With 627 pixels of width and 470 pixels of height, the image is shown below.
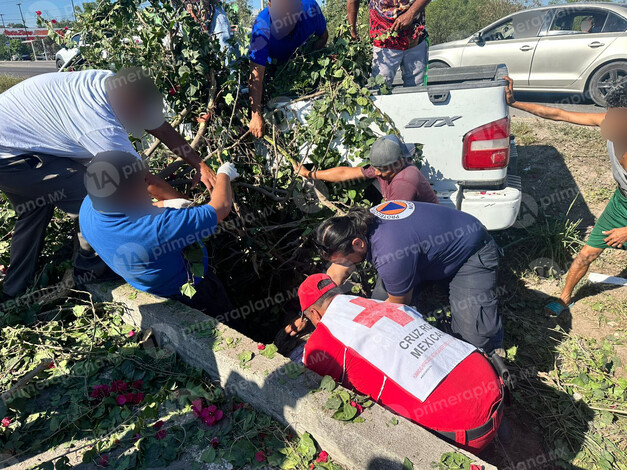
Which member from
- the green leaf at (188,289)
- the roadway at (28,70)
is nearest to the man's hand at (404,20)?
the green leaf at (188,289)

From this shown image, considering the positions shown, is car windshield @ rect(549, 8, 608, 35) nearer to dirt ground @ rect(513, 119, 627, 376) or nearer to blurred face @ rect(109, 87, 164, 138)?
dirt ground @ rect(513, 119, 627, 376)

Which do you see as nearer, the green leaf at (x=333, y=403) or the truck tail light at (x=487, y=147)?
the green leaf at (x=333, y=403)

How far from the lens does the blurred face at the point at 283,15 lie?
360cm

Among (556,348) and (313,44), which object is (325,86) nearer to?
(313,44)

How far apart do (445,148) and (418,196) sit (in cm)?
49

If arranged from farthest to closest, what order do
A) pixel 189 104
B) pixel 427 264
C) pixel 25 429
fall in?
pixel 189 104
pixel 427 264
pixel 25 429

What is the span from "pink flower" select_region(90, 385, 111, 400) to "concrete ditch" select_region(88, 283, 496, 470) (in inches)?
16.9

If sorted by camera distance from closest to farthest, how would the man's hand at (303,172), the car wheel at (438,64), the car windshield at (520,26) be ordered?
the man's hand at (303,172), the car windshield at (520,26), the car wheel at (438,64)

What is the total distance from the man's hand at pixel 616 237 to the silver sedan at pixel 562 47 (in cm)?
509

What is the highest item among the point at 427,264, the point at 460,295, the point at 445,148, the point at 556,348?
the point at 445,148

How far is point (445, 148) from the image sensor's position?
3.27 m

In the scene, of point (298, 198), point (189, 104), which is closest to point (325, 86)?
point (298, 198)

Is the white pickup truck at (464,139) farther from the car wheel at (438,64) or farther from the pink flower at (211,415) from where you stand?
the car wheel at (438,64)

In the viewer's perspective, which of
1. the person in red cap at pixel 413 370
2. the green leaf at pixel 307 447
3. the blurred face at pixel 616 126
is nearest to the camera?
the person in red cap at pixel 413 370
